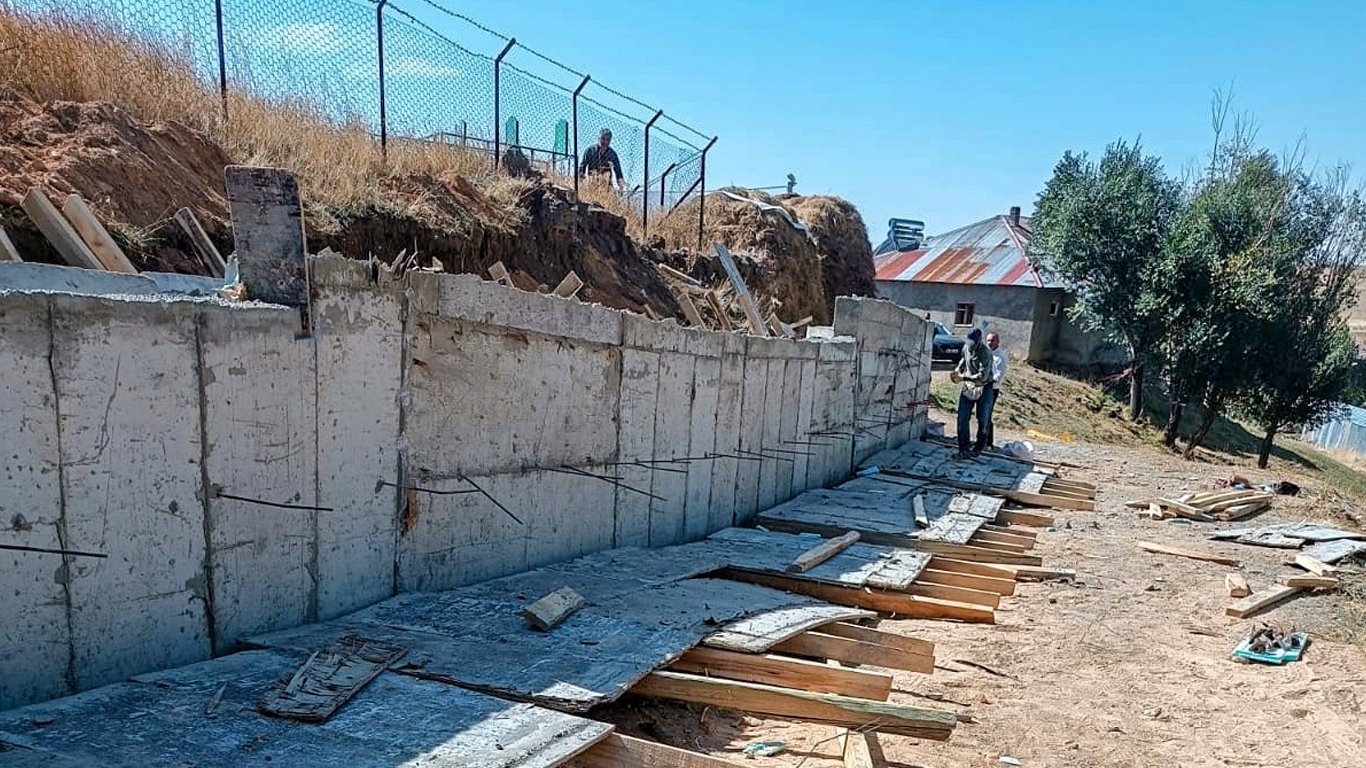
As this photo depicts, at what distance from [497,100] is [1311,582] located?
965cm

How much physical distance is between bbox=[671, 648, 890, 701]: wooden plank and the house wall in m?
24.1

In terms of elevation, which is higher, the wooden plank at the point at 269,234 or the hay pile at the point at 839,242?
the hay pile at the point at 839,242

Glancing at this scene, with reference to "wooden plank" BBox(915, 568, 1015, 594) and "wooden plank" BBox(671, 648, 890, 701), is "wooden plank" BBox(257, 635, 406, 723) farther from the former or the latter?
"wooden plank" BBox(915, 568, 1015, 594)

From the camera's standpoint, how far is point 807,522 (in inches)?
303

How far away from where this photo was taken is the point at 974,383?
11.8 m

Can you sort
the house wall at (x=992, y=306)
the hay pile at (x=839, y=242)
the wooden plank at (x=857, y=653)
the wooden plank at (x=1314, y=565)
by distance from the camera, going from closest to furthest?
the wooden plank at (x=857, y=653) < the wooden plank at (x=1314, y=565) < the hay pile at (x=839, y=242) < the house wall at (x=992, y=306)

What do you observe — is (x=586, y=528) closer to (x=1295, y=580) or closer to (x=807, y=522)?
(x=807, y=522)

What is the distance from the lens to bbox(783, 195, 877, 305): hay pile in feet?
74.1

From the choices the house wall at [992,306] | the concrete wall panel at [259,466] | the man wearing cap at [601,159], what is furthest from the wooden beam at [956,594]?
the house wall at [992,306]

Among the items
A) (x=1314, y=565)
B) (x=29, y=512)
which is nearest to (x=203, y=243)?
(x=29, y=512)

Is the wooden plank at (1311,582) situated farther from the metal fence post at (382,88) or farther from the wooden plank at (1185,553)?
the metal fence post at (382,88)

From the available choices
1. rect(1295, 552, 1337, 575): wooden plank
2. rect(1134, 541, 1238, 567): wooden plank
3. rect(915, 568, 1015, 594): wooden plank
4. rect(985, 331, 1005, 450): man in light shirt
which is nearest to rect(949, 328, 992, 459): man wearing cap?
rect(985, 331, 1005, 450): man in light shirt

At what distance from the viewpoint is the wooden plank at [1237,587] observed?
6.85 m

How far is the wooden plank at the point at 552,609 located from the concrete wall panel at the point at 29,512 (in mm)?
1788
